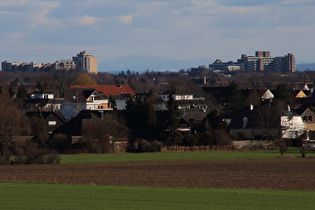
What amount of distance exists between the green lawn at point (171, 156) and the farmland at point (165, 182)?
0.09 metres

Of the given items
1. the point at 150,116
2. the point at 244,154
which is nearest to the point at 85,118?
the point at 150,116

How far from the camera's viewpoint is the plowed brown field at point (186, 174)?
32.4 m

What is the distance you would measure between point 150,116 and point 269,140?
44.0 feet

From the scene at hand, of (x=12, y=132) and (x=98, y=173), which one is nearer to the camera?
(x=98, y=173)

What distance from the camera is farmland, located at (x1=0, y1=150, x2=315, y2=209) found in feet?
76.0

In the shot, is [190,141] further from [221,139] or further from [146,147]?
[146,147]

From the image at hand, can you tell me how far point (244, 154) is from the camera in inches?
2234

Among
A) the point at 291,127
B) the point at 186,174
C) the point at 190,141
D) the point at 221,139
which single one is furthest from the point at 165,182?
the point at 291,127

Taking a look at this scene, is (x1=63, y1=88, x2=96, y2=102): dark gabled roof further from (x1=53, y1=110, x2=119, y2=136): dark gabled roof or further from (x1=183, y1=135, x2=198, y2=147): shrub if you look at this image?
(x1=183, y1=135, x2=198, y2=147): shrub

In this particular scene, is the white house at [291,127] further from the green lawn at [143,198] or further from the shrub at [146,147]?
the green lawn at [143,198]

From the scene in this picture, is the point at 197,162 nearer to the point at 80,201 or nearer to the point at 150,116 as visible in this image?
the point at 150,116

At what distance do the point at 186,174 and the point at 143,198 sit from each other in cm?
1407

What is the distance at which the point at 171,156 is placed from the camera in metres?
54.9

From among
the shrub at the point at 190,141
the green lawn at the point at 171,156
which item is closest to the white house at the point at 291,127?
the green lawn at the point at 171,156
